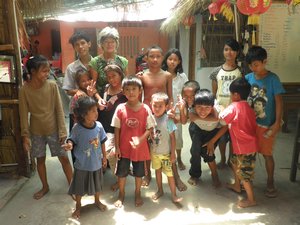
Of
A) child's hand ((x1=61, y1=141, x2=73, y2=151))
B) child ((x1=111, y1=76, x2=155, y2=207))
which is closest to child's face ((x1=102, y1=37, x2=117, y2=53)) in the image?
child ((x1=111, y1=76, x2=155, y2=207))

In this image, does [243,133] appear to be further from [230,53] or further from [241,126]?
[230,53]

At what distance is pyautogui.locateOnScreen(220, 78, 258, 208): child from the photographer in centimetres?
329

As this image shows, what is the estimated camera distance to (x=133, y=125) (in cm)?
324

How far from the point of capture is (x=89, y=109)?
9.73 ft

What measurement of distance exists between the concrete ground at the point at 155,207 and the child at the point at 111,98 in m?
0.55

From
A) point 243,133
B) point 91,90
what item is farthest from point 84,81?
point 243,133

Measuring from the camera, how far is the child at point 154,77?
11.7 ft

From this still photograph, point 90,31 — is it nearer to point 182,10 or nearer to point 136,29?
point 136,29

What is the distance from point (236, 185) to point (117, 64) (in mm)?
2151

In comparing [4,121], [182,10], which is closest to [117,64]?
[4,121]

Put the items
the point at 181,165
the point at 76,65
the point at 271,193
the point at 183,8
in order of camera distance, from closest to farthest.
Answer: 1. the point at 271,193
2. the point at 76,65
3. the point at 181,165
4. the point at 183,8

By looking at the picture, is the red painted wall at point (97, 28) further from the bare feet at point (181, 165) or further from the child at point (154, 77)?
the child at point (154, 77)

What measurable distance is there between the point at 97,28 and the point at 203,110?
21.3ft

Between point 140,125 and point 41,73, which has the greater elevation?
point 41,73
